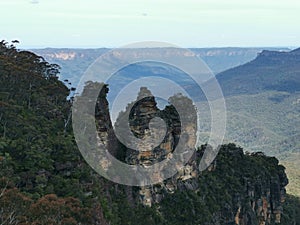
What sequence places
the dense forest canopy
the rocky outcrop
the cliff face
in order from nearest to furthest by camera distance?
the dense forest canopy → the rocky outcrop → the cliff face

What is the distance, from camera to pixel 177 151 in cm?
4016

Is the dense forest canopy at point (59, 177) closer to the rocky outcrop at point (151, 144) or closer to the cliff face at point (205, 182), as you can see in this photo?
the cliff face at point (205, 182)

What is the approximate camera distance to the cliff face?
1451 inches

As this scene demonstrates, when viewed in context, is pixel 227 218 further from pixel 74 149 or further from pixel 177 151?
pixel 74 149

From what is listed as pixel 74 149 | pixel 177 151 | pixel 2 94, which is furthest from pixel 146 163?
pixel 2 94

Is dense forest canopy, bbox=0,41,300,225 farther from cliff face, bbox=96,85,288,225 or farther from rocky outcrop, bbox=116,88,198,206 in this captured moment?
rocky outcrop, bbox=116,88,198,206

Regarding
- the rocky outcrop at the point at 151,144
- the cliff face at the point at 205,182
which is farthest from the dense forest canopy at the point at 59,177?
the rocky outcrop at the point at 151,144

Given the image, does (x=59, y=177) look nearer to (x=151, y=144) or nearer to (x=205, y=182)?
(x=151, y=144)

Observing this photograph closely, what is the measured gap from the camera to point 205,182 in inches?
1812

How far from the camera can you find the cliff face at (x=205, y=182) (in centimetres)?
3684

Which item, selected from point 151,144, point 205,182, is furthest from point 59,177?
point 205,182

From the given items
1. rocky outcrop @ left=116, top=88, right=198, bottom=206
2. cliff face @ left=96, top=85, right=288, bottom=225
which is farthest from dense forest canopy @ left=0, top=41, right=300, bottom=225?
rocky outcrop @ left=116, top=88, right=198, bottom=206

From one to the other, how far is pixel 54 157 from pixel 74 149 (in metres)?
1.77

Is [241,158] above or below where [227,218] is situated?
above
